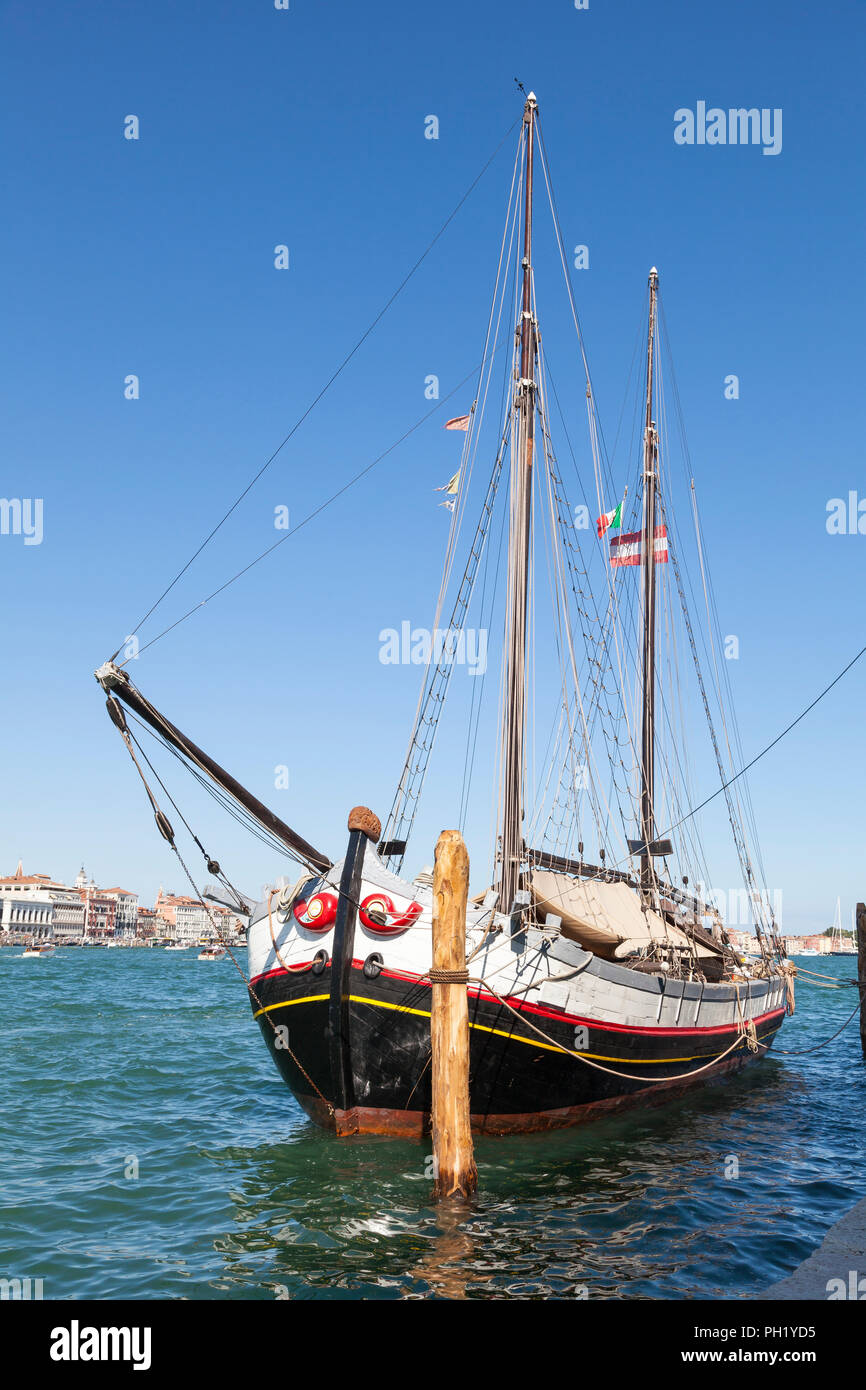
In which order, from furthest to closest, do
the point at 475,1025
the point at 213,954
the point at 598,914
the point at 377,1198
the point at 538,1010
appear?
1. the point at 213,954
2. the point at 598,914
3. the point at 538,1010
4. the point at 475,1025
5. the point at 377,1198

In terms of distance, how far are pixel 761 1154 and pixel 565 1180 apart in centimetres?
481

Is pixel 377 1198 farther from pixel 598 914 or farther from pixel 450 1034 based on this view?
pixel 598 914

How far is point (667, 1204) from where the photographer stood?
12.9m

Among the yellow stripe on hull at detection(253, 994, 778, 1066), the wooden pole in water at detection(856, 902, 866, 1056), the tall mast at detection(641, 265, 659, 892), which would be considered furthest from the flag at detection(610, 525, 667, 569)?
the yellow stripe on hull at detection(253, 994, 778, 1066)

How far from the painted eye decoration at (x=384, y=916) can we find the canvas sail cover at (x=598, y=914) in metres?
3.13

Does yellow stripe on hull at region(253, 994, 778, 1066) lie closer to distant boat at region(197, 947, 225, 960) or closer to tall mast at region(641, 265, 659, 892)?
tall mast at region(641, 265, 659, 892)

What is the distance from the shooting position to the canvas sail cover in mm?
19125

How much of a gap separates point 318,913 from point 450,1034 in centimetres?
395

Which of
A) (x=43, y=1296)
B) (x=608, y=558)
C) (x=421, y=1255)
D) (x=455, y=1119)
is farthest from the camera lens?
(x=608, y=558)

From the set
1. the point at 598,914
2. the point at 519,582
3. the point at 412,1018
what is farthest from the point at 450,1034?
the point at 519,582

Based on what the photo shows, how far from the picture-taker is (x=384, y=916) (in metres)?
15.2

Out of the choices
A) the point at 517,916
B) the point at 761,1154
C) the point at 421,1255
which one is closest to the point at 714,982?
the point at 761,1154

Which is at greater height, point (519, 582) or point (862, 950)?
point (519, 582)
